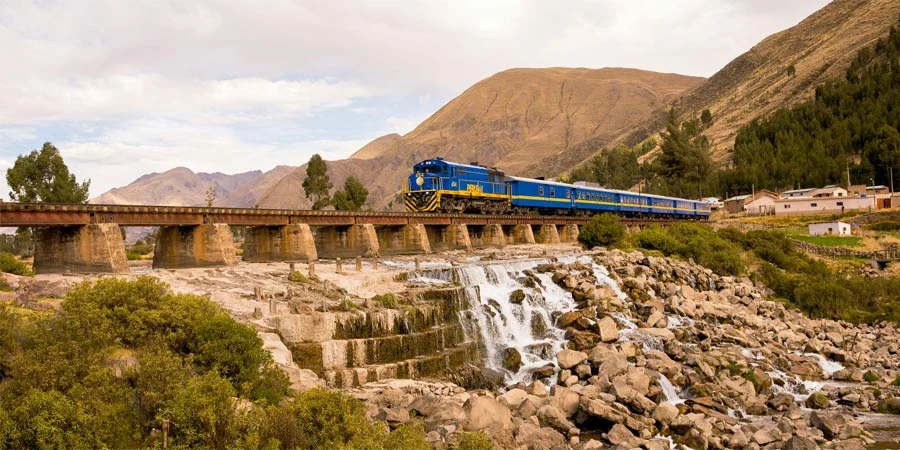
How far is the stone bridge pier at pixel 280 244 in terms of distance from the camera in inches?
1716

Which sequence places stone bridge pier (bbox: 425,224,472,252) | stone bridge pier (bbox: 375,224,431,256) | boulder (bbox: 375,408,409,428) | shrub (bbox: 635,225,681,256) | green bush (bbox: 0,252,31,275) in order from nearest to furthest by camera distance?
1. boulder (bbox: 375,408,409,428)
2. green bush (bbox: 0,252,31,275)
3. stone bridge pier (bbox: 375,224,431,256)
4. shrub (bbox: 635,225,681,256)
5. stone bridge pier (bbox: 425,224,472,252)

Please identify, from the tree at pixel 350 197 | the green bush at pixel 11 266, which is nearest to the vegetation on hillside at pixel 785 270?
the green bush at pixel 11 266

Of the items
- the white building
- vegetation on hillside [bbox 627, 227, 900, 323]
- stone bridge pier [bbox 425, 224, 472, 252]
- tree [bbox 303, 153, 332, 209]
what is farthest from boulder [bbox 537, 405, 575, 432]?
tree [bbox 303, 153, 332, 209]

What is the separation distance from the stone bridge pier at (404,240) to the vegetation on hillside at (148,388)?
33300 millimetres

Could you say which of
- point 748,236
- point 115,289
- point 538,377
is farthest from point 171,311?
point 748,236

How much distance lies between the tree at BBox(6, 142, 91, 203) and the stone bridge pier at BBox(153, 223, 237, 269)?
1302 inches

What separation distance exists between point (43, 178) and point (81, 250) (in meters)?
40.9

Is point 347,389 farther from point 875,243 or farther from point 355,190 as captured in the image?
point 355,190

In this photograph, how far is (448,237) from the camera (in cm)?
5769

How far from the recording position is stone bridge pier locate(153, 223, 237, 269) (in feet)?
124

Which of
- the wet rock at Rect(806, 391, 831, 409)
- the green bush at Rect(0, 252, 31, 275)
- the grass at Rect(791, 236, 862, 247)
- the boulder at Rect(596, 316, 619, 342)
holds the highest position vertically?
the green bush at Rect(0, 252, 31, 275)

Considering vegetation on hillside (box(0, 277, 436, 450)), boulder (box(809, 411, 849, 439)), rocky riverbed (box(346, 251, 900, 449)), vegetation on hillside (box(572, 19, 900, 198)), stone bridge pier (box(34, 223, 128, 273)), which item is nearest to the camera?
vegetation on hillside (box(0, 277, 436, 450))

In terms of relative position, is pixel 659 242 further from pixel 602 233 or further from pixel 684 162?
pixel 684 162

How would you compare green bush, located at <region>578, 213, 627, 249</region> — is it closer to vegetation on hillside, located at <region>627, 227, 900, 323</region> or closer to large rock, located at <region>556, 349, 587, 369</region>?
vegetation on hillside, located at <region>627, 227, 900, 323</region>
